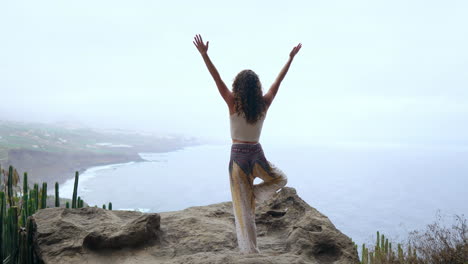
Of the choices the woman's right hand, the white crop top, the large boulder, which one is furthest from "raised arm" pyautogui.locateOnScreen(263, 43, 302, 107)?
the large boulder

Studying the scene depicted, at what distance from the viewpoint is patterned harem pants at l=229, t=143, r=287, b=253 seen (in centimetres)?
383

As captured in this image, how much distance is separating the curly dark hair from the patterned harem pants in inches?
13.7

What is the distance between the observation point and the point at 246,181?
3.91 meters

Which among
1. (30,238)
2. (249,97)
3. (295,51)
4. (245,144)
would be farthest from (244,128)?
(30,238)

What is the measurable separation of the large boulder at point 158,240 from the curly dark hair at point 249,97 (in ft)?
4.83

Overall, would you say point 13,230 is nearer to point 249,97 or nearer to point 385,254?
point 249,97

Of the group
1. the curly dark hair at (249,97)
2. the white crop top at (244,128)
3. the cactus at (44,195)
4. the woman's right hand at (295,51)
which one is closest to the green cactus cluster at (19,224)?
the cactus at (44,195)

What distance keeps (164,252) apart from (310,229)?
5.65 feet

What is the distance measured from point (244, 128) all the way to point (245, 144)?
0.18 m

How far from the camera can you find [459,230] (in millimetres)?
6555

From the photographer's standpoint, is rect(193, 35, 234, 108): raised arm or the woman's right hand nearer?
rect(193, 35, 234, 108): raised arm

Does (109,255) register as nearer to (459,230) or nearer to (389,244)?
(389,244)

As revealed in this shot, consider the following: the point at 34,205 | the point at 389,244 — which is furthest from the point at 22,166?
the point at 389,244

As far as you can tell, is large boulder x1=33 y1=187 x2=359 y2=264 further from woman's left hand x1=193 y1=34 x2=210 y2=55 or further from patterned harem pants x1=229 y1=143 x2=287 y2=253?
woman's left hand x1=193 y1=34 x2=210 y2=55
